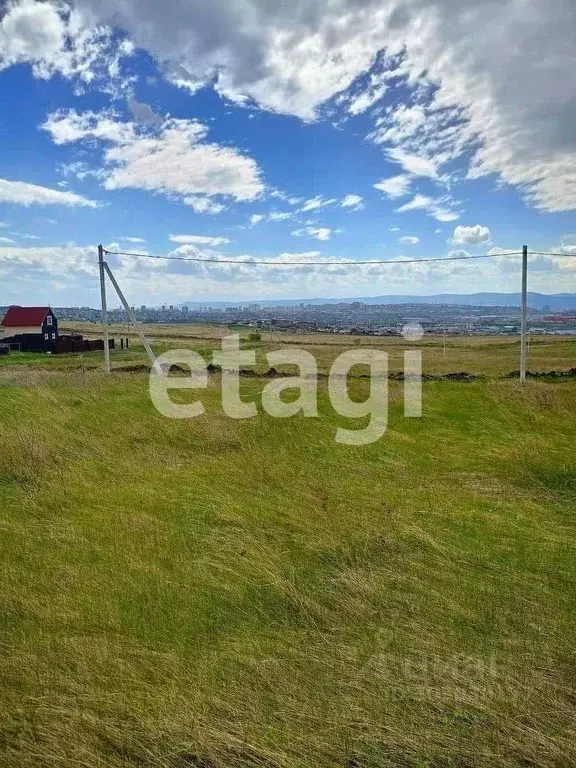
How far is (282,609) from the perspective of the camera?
12.3ft

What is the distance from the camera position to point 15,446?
23.3 feet

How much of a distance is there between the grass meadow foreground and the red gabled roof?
38199 millimetres

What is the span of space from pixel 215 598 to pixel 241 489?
2.43 metres

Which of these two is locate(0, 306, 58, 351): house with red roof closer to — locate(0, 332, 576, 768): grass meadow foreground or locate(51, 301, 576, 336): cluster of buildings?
locate(51, 301, 576, 336): cluster of buildings

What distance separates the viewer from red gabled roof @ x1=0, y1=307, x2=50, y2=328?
41419 mm

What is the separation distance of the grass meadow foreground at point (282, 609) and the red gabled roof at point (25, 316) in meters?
38.2

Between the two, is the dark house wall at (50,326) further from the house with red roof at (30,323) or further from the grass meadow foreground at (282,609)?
the grass meadow foreground at (282,609)

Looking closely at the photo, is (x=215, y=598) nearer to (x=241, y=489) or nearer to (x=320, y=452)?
(x=241, y=489)

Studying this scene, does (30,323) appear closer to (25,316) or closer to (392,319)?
(25,316)

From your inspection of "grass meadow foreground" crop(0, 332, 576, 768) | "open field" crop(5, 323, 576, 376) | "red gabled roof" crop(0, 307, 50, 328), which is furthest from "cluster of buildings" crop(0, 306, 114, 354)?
"grass meadow foreground" crop(0, 332, 576, 768)

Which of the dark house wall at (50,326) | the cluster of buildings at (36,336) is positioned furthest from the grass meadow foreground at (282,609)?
the dark house wall at (50,326)

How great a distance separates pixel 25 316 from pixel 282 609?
44737 millimetres

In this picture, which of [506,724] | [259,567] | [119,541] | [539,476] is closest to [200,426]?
[119,541]

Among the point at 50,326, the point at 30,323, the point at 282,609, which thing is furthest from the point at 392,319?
the point at 282,609
